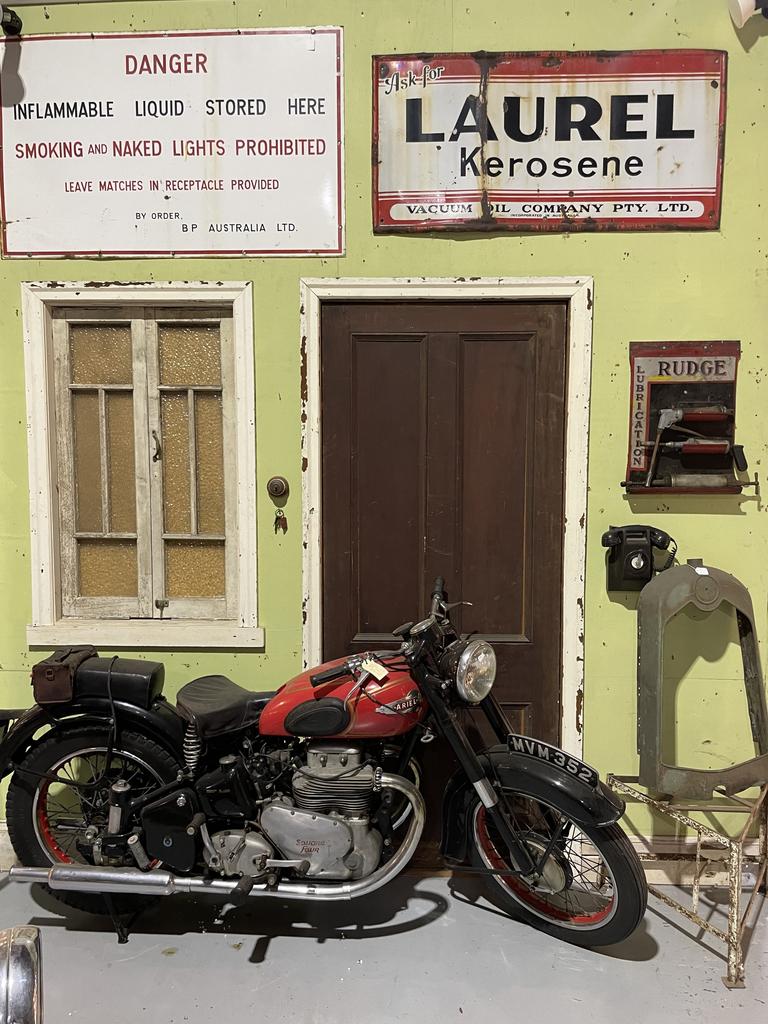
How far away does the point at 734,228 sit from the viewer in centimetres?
283

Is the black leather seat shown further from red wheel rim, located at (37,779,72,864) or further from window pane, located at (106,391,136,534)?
window pane, located at (106,391,136,534)

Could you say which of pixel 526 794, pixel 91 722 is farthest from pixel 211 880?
pixel 526 794

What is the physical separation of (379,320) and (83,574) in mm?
1837

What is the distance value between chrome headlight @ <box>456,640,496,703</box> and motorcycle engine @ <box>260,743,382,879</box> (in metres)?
0.48

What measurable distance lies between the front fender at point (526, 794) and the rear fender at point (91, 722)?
3.61 ft

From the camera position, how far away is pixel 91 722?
263 cm

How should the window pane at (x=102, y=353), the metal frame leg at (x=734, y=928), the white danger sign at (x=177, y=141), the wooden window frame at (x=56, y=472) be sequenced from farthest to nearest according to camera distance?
the window pane at (x=102, y=353) → the wooden window frame at (x=56, y=472) → the white danger sign at (x=177, y=141) → the metal frame leg at (x=734, y=928)

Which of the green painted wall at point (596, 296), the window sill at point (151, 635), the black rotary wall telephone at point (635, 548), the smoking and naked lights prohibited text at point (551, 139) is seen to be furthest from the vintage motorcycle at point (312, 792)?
the smoking and naked lights prohibited text at point (551, 139)

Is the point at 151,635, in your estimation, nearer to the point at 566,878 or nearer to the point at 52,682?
the point at 52,682

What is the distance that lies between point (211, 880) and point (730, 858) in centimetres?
193

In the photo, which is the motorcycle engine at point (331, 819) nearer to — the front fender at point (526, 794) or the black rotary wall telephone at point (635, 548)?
the front fender at point (526, 794)

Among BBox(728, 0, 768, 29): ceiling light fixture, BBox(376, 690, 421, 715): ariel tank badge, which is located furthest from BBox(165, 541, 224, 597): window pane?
BBox(728, 0, 768, 29): ceiling light fixture

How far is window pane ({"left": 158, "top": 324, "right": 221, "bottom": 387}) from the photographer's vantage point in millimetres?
3025

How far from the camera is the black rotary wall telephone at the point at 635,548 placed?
284cm
